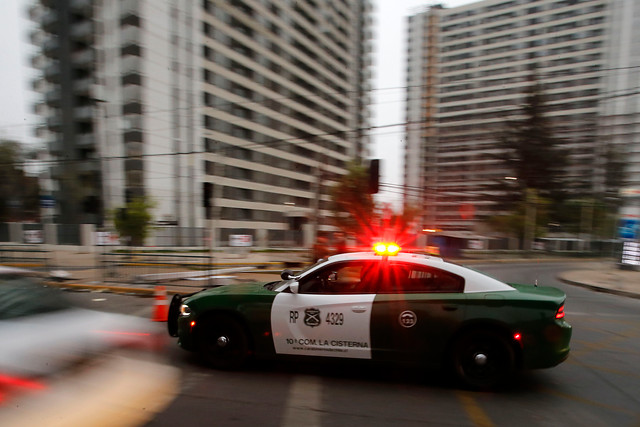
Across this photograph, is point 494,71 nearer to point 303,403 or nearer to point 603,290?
point 603,290

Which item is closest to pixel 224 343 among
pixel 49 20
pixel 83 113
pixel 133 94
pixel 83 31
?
pixel 133 94

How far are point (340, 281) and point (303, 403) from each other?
4.67 feet

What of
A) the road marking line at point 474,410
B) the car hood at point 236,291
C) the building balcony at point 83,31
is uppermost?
the building balcony at point 83,31

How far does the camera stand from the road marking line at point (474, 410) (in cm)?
358

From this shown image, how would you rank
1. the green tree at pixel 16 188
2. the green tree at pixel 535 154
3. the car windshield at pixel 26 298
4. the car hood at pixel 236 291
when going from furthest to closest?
the green tree at pixel 535 154 → the green tree at pixel 16 188 → the car hood at pixel 236 291 → the car windshield at pixel 26 298

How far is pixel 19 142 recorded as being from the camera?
36.5 m

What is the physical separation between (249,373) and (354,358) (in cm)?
124

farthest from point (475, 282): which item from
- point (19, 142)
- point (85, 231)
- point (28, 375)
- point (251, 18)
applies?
point (251, 18)

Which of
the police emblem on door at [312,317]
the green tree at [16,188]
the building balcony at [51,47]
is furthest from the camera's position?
the building balcony at [51,47]

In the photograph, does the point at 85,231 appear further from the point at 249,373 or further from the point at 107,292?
the point at 249,373

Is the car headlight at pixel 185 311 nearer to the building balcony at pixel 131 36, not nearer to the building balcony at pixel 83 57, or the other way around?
the building balcony at pixel 131 36

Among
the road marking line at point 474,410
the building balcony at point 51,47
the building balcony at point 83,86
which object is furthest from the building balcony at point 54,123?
the road marking line at point 474,410

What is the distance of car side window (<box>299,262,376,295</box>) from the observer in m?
4.54

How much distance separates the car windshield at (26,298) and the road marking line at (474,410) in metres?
3.83
